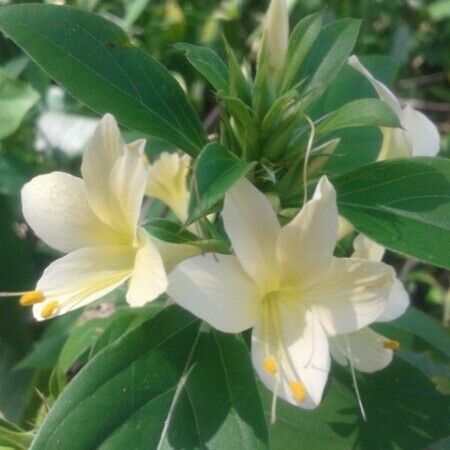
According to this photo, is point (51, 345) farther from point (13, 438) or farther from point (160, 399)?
point (160, 399)

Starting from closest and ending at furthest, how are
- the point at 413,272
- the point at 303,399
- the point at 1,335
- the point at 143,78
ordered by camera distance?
the point at 303,399, the point at 143,78, the point at 1,335, the point at 413,272

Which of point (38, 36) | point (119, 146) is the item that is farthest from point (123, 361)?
point (38, 36)

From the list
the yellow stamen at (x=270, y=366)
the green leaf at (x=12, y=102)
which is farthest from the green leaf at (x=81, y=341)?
the green leaf at (x=12, y=102)

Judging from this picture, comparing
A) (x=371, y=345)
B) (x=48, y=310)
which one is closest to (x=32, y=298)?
(x=48, y=310)

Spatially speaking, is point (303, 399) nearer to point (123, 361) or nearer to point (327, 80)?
point (123, 361)

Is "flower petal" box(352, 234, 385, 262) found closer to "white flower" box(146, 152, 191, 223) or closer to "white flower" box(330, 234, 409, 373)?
"white flower" box(330, 234, 409, 373)

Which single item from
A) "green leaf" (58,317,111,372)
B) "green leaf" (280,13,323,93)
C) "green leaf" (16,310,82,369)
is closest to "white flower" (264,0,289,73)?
"green leaf" (280,13,323,93)

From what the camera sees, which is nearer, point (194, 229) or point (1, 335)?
point (194, 229)
